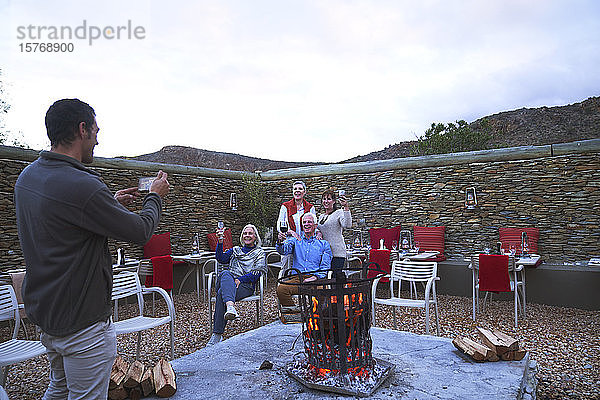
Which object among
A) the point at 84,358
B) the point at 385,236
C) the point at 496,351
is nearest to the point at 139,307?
the point at 84,358

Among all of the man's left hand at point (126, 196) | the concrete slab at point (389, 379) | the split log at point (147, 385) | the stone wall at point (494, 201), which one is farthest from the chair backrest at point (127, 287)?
the stone wall at point (494, 201)

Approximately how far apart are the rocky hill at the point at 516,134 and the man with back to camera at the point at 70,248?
16476 mm

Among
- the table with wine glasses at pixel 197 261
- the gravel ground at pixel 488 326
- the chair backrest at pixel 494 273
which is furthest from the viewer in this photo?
the table with wine glasses at pixel 197 261

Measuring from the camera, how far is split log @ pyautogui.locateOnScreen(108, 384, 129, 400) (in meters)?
2.20

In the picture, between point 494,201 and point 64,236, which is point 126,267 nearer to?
point 64,236

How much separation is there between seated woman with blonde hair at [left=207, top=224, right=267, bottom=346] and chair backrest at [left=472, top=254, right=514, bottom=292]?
2531 mm

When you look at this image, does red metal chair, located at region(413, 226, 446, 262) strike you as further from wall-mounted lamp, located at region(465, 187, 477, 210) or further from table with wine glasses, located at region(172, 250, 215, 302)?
table with wine glasses, located at region(172, 250, 215, 302)

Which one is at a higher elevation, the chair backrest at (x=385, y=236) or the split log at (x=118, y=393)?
the chair backrest at (x=385, y=236)

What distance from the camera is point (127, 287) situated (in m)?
3.69

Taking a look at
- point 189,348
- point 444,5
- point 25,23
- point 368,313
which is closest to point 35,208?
point 368,313

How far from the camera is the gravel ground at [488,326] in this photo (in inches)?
124

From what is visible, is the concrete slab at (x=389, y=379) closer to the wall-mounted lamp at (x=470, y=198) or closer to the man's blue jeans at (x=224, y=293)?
the man's blue jeans at (x=224, y=293)

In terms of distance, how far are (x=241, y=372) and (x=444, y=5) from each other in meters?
7.87

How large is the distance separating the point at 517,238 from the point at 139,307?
5465 millimetres
